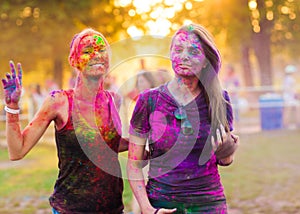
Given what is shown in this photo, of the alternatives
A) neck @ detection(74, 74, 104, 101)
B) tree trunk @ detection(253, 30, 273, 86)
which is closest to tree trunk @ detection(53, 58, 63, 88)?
tree trunk @ detection(253, 30, 273, 86)

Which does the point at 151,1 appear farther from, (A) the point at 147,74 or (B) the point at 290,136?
(A) the point at 147,74

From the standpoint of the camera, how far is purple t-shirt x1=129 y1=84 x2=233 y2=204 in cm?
263

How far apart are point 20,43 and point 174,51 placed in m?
24.3

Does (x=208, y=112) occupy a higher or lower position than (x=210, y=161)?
higher

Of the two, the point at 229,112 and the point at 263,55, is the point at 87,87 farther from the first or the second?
the point at 263,55

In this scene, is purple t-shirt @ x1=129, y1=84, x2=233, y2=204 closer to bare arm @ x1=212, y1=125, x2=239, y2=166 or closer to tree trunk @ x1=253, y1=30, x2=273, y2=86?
bare arm @ x1=212, y1=125, x2=239, y2=166

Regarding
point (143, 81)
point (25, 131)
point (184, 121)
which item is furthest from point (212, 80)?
point (143, 81)

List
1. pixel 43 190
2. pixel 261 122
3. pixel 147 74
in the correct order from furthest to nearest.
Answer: pixel 261 122 → pixel 43 190 → pixel 147 74

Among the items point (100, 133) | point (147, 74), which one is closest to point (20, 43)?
point (147, 74)

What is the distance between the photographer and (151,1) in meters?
17.6

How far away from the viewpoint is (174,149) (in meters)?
2.63

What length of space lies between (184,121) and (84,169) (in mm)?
658

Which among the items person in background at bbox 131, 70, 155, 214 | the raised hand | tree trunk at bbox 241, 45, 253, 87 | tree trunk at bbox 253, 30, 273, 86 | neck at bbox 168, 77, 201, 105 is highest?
the raised hand

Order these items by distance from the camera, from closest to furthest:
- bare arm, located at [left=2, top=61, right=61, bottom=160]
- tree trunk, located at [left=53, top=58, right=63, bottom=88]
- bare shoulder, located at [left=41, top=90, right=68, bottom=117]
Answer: bare arm, located at [left=2, top=61, right=61, bottom=160], bare shoulder, located at [left=41, top=90, right=68, bottom=117], tree trunk, located at [left=53, top=58, right=63, bottom=88]
